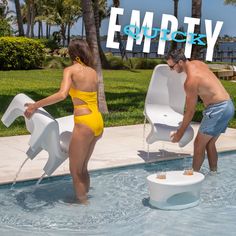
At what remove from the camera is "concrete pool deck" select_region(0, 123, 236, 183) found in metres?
6.39

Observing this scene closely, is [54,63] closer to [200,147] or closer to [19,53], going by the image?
[19,53]

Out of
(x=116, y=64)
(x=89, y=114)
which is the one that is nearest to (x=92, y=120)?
(x=89, y=114)

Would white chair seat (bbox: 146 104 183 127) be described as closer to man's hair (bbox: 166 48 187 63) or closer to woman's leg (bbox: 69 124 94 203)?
man's hair (bbox: 166 48 187 63)

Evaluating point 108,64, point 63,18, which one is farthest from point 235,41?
point 108,64

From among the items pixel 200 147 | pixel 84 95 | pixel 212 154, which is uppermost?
pixel 84 95

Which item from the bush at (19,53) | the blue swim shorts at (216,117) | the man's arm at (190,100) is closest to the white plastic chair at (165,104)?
the blue swim shorts at (216,117)

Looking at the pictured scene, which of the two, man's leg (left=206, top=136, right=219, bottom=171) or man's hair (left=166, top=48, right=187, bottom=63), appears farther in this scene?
man's leg (left=206, top=136, right=219, bottom=171)

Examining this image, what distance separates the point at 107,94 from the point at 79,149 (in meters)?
9.76

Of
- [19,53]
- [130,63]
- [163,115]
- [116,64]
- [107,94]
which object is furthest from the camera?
[130,63]

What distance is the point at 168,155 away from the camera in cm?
755

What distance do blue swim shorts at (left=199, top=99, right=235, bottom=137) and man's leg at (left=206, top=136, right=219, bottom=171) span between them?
0.91 feet

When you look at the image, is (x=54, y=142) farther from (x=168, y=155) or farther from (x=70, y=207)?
(x=168, y=155)

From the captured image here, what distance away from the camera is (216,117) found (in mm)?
5996

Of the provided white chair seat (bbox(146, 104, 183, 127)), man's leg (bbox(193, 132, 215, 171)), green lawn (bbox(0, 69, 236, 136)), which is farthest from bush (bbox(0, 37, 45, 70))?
man's leg (bbox(193, 132, 215, 171))
